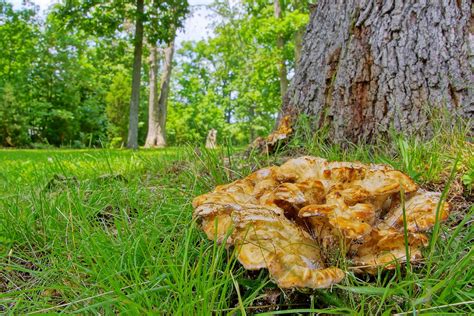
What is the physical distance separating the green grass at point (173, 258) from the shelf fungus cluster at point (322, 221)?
0.21ft

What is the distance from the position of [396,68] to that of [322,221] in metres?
1.66

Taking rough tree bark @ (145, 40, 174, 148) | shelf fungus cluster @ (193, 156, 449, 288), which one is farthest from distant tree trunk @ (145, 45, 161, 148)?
shelf fungus cluster @ (193, 156, 449, 288)

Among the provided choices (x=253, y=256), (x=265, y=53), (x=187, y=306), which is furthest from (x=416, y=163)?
(x=265, y=53)

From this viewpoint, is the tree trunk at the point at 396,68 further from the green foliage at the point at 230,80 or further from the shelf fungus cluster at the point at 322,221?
the green foliage at the point at 230,80

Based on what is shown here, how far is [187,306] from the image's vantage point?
1014 millimetres

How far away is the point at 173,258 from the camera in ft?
4.45

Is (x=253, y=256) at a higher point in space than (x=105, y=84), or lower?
lower

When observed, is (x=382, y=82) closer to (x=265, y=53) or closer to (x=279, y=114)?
(x=279, y=114)

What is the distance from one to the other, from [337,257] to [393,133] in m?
1.39

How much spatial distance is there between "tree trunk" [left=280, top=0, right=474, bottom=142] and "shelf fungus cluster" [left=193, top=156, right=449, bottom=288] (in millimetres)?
1175

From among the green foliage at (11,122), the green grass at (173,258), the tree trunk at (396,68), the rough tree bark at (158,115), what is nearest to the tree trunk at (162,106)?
the rough tree bark at (158,115)

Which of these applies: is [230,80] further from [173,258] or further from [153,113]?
[173,258]

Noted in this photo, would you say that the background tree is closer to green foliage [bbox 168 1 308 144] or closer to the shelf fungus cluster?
green foliage [bbox 168 1 308 144]

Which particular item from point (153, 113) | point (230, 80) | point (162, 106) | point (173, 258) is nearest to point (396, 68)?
point (173, 258)
